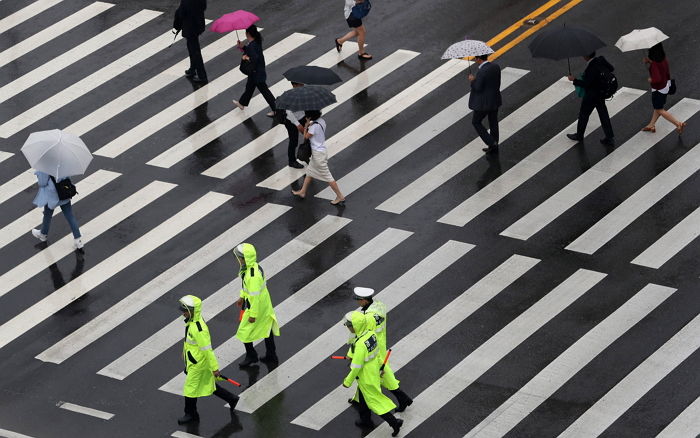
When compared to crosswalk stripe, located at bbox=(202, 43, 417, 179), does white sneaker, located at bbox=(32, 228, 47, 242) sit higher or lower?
higher

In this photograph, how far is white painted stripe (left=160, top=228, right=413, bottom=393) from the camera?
2025 centimetres

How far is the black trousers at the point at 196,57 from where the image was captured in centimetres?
2703

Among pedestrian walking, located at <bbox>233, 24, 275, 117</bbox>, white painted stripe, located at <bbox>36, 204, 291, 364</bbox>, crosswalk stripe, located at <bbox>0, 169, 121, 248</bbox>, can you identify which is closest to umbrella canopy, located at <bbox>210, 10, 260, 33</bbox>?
pedestrian walking, located at <bbox>233, 24, 275, 117</bbox>

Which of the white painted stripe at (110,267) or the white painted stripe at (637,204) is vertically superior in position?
the white painted stripe at (110,267)

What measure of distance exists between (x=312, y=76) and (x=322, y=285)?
4019 millimetres

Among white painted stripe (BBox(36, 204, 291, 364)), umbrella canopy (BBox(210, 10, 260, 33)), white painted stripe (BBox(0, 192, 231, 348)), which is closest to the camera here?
white painted stripe (BBox(36, 204, 291, 364))

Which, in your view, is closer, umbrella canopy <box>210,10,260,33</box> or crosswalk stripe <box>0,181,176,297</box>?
crosswalk stripe <box>0,181,176,297</box>

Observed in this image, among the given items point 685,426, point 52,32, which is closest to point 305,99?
point 685,426

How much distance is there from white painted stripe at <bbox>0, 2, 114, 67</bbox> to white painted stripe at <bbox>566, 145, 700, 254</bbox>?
40.4 ft

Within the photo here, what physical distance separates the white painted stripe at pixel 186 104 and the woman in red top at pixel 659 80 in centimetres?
705

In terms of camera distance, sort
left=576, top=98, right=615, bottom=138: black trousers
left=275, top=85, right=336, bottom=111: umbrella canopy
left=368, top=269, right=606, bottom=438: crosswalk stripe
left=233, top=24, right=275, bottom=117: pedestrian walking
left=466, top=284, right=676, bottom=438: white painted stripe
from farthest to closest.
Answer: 1. left=233, top=24, right=275, bottom=117: pedestrian walking
2. left=576, top=98, right=615, bottom=138: black trousers
3. left=275, top=85, right=336, bottom=111: umbrella canopy
4. left=368, top=269, right=606, bottom=438: crosswalk stripe
5. left=466, top=284, right=676, bottom=438: white painted stripe

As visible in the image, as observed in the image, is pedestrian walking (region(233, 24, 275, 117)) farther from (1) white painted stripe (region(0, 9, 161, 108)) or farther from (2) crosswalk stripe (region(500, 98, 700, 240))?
(2) crosswalk stripe (region(500, 98, 700, 240))

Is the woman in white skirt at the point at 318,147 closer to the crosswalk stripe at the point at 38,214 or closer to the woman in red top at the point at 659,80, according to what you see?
the crosswalk stripe at the point at 38,214

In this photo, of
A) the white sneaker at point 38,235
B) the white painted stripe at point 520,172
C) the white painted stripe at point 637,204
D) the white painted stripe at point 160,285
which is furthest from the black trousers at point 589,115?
the white sneaker at point 38,235
